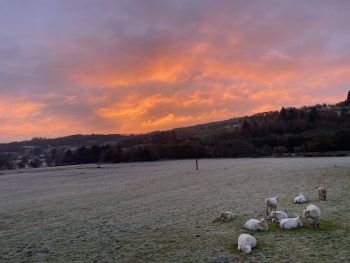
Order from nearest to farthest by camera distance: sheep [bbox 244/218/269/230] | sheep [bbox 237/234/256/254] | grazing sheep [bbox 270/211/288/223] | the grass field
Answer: sheep [bbox 237/234/256/254] < the grass field < sheep [bbox 244/218/269/230] < grazing sheep [bbox 270/211/288/223]

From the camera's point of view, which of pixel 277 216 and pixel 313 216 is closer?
pixel 313 216

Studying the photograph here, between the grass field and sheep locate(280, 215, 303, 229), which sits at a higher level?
sheep locate(280, 215, 303, 229)

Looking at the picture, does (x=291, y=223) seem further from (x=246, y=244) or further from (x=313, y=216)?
(x=246, y=244)

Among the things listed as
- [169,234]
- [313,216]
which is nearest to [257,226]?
[313,216]

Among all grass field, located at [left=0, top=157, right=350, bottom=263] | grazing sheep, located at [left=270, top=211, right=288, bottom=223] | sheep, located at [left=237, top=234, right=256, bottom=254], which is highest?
grazing sheep, located at [left=270, top=211, right=288, bottom=223]

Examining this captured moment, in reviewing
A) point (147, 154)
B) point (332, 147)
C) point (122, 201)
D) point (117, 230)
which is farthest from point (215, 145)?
point (117, 230)

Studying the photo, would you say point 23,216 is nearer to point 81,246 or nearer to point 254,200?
point 81,246

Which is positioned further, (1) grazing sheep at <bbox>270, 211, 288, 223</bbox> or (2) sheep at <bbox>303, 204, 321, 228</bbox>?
(1) grazing sheep at <bbox>270, 211, 288, 223</bbox>

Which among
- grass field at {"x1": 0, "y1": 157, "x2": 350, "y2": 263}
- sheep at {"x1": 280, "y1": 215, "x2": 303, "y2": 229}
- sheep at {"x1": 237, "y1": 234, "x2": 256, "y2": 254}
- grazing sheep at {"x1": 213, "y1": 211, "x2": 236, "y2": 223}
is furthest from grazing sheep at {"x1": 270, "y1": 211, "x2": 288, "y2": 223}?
sheep at {"x1": 237, "y1": 234, "x2": 256, "y2": 254}

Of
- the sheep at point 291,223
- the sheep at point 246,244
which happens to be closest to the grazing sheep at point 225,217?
the sheep at point 291,223

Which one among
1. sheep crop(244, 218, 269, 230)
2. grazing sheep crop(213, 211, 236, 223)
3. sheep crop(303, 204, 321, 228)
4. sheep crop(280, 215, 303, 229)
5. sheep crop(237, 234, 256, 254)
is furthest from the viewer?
grazing sheep crop(213, 211, 236, 223)

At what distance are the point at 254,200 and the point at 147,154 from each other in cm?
15217

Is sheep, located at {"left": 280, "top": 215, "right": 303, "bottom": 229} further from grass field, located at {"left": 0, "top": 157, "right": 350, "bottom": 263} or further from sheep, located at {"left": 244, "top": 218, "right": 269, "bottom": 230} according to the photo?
sheep, located at {"left": 244, "top": 218, "right": 269, "bottom": 230}

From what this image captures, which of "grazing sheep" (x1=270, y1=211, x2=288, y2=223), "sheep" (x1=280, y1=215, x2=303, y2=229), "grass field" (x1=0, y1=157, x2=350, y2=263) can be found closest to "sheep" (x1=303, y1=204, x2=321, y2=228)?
"grass field" (x1=0, y1=157, x2=350, y2=263)
